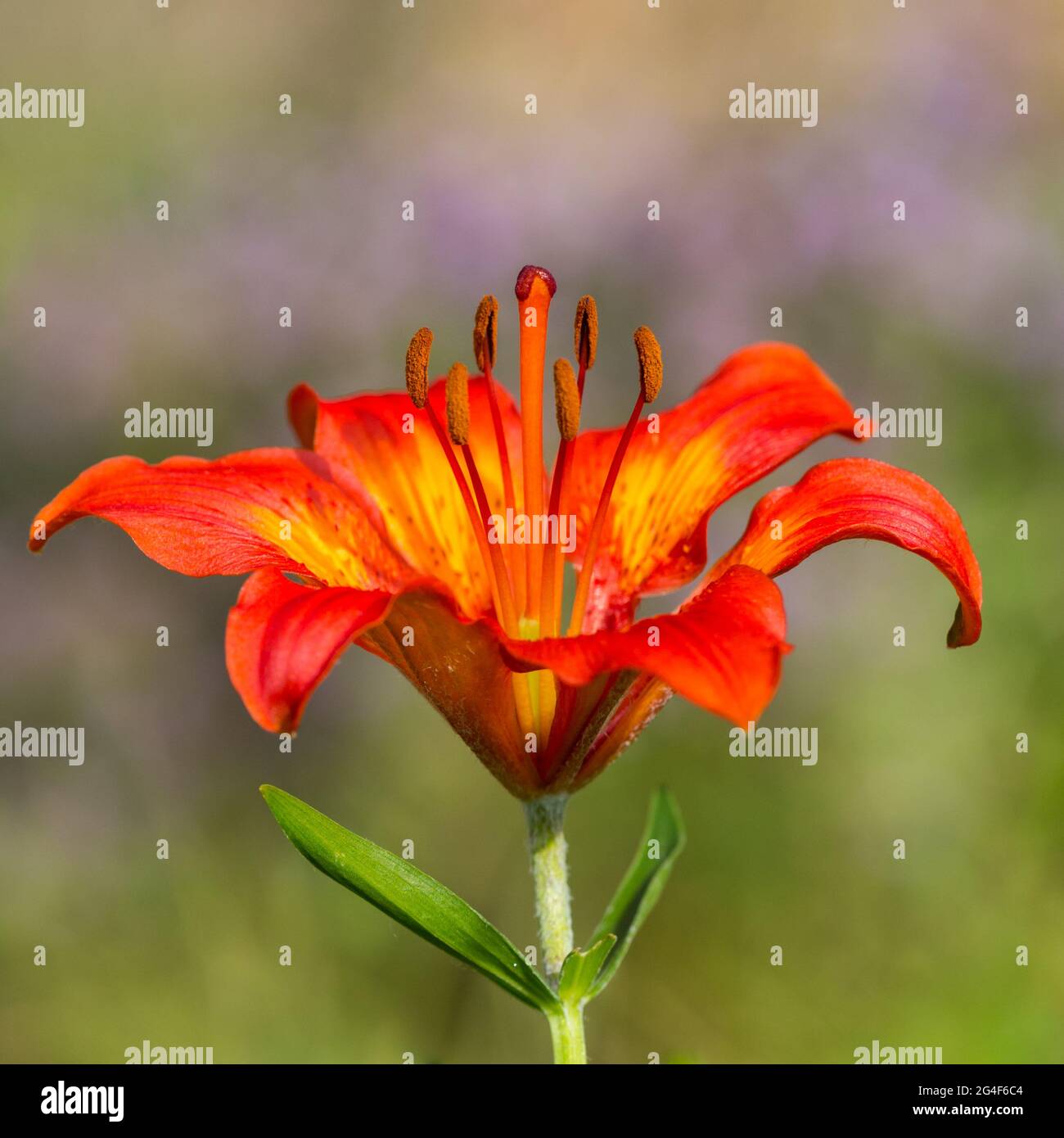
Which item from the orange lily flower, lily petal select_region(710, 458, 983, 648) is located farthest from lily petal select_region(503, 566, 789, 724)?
lily petal select_region(710, 458, 983, 648)

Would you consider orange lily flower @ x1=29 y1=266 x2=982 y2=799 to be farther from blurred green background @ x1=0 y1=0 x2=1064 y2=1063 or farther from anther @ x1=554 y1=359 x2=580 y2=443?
blurred green background @ x1=0 y1=0 x2=1064 y2=1063

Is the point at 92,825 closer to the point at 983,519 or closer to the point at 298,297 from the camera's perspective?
the point at 298,297

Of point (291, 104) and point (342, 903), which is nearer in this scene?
point (342, 903)

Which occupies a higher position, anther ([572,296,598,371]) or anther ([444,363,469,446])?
anther ([572,296,598,371])

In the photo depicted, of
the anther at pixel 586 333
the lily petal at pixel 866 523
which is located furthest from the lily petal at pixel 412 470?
the lily petal at pixel 866 523

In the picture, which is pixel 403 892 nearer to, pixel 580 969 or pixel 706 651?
pixel 580 969

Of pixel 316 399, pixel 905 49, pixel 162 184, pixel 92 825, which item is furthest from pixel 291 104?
pixel 316 399

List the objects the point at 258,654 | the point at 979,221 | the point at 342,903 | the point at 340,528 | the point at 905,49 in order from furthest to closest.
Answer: the point at 905,49 < the point at 979,221 < the point at 342,903 < the point at 340,528 < the point at 258,654
